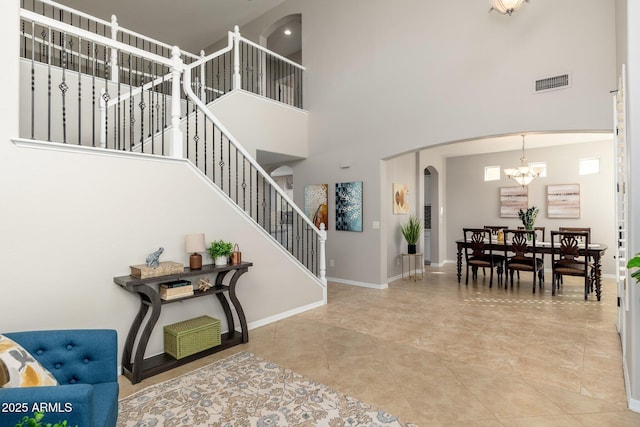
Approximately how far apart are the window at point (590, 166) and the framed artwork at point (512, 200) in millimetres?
1165

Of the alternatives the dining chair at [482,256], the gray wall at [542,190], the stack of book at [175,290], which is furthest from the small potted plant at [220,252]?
the gray wall at [542,190]

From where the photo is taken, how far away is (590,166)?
752cm

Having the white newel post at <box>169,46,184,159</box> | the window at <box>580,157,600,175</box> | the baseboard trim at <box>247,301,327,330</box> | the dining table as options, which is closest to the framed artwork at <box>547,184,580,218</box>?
the window at <box>580,157,600,175</box>

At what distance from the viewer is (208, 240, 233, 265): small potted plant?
11.7 feet

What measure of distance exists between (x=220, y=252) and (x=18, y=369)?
1987mm

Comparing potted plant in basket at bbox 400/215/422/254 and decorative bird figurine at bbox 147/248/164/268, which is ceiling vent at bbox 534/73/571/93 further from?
decorative bird figurine at bbox 147/248/164/268

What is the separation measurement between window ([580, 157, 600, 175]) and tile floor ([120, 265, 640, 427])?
331 cm

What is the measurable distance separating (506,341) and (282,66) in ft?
24.5

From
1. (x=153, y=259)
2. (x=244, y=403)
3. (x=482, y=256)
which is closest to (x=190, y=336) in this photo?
(x=153, y=259)

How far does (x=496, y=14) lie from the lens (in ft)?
16.0

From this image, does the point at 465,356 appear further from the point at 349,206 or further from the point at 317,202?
the point at 317,202

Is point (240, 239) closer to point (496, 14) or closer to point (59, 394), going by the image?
point (59, 394)

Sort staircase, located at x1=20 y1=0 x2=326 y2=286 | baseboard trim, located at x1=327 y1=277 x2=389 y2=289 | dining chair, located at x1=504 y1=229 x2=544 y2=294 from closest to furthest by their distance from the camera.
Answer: staircase, located at x1=20 y1=0 x2=326 y2=286
dining chair, located at x1=504 y1=229 x2=544 y2=294
baseboard trim, located at x1=327 y1=277 x2=389 y2=289

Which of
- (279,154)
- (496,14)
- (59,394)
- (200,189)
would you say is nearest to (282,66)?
(279,154)
